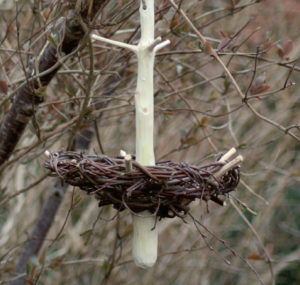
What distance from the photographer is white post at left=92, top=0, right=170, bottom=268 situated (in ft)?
3.51

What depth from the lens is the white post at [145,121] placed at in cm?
107

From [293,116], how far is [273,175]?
474mm

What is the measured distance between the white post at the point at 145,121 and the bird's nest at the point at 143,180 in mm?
36

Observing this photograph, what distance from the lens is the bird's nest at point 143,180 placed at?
101 cm

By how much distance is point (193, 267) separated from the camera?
12.0 feet

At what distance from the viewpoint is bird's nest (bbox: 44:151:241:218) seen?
1013 mm

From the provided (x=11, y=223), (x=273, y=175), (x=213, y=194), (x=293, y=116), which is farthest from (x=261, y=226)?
(x=213, y=194)

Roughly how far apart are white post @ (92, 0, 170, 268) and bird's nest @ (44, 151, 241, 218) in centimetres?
4

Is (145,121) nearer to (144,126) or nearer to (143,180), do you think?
(144,126)

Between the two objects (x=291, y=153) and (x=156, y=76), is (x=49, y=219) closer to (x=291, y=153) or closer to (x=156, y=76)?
(x=156, y=76)

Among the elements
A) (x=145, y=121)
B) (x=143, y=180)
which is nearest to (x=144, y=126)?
(x=145, y=121)

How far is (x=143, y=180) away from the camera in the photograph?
3.33 ft

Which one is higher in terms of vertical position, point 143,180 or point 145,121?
point 145,121

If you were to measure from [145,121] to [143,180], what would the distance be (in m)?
0.14
